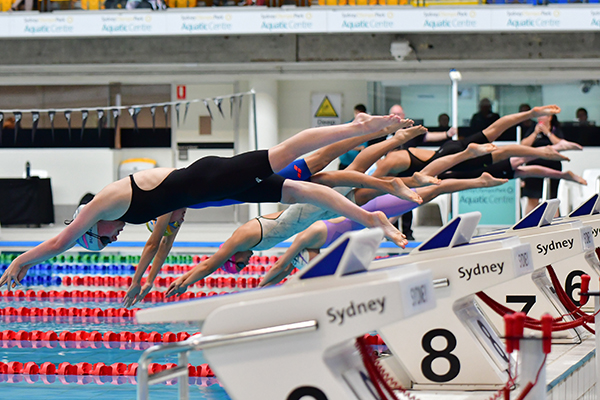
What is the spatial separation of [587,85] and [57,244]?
34.7ft

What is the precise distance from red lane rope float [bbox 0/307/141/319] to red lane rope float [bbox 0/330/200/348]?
77 centimetres

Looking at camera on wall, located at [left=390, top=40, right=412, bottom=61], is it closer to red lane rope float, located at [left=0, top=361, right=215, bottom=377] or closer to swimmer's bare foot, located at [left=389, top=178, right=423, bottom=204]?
swimmer's bare foot, located at [left=389, top=178, right=423, bottom=204]

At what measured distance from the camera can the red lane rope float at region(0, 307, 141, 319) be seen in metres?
5.99

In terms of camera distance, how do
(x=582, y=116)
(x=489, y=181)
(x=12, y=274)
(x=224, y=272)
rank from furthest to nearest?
(x=582, y=116)
(x=224, y=272)
(x=489, y=181)
(x=12, y=274)

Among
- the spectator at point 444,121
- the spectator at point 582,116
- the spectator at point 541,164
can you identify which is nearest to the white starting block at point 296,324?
the spectator at point 541,164

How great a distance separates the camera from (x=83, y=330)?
211 inches

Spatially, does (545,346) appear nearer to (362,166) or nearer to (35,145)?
(362,166)

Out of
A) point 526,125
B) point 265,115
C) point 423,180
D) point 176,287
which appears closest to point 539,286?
point 423,180

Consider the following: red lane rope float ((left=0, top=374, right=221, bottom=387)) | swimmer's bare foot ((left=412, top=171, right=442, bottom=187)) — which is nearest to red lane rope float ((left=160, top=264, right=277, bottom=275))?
swimmer's bare foot ((left=412, top=171, right=442, bottom=187))

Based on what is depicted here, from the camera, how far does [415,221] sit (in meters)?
12.1

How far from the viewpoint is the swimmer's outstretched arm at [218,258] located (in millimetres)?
4113

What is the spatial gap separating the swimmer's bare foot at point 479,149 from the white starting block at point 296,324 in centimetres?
352

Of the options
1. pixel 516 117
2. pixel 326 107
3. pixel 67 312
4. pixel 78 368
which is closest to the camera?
pixel 78 368

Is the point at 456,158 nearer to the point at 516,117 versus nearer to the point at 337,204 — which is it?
the point at 516,117
